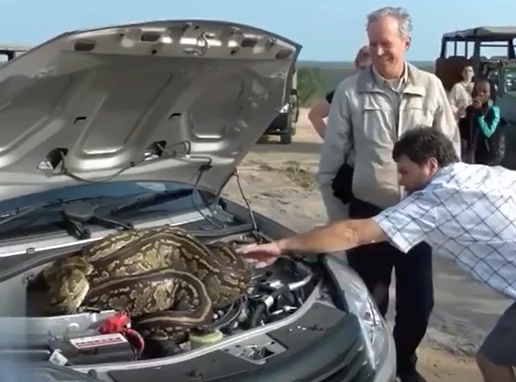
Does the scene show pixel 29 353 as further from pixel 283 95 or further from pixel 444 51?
pixel 444 51

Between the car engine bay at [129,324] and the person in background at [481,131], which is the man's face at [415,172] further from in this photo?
the person in background at [481,131]

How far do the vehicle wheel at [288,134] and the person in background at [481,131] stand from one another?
684cm

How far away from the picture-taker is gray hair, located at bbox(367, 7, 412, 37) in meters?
4.88

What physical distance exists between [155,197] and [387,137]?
1343 mm

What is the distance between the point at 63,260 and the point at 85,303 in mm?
228

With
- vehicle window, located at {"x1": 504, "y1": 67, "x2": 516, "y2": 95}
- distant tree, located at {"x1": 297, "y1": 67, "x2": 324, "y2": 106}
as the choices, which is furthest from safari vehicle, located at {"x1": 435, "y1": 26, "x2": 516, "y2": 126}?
distant tree, located at {"x1": 297, "y1": 67, "x2": 324, "y2": 106}

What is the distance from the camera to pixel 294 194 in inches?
524

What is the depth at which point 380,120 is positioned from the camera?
16.6 feet

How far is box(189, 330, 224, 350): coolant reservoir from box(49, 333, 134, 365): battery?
0.85 ft

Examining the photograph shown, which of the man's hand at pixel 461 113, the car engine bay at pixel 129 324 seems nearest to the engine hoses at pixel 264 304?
the car engine bay at pixel 129 324

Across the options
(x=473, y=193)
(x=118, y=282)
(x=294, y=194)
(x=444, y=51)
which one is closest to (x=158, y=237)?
(x=118, y=282)

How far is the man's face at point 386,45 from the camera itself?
15.9ft

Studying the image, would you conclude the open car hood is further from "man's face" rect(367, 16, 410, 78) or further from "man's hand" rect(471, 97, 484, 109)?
"man's hand" rect(471, 97, 484, 109)

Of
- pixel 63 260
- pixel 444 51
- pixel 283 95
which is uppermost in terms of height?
pixel 283 95
